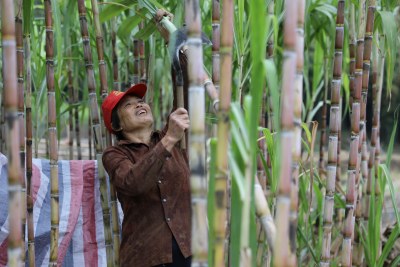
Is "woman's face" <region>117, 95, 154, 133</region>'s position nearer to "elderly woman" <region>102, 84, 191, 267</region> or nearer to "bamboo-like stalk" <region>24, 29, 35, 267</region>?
"elderly woman" <region>102, 84, 191, 267</region>

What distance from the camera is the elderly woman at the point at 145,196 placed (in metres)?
1.41

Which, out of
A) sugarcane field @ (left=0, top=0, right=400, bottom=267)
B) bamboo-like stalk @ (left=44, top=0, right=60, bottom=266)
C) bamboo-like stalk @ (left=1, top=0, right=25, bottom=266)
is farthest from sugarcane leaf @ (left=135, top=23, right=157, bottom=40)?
bamboo-like stalk @ (left=1, top=0, right=25, bottom=266)

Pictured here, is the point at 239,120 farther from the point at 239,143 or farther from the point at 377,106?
the point at 377,106

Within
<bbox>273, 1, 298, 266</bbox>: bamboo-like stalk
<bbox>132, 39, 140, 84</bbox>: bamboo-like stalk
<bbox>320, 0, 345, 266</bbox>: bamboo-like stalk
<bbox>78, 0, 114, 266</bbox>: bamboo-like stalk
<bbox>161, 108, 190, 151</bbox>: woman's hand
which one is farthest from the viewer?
<bbox>132, 39, 140, 84</bbox>: bamboo-like stalk

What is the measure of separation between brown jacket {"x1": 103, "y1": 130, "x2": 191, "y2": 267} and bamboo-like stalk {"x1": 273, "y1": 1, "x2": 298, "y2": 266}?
666 mm

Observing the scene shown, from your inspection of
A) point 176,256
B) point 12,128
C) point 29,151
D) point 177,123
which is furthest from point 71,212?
point 12,128

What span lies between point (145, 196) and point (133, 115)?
205mm

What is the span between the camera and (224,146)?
75 centimetres

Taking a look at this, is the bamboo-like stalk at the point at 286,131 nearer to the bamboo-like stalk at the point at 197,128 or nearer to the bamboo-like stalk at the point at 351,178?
the bamboo-like stalk at the point at 197,128

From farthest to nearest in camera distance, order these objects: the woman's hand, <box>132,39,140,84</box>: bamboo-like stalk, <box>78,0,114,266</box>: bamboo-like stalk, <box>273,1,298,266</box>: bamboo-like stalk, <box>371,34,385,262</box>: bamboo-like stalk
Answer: <box>132,39,140,84</box>: bamboo-like stalk
<box>371,34,385,262</box>: bamboo-like stalk
<box>78,0,114,266</box>: bamboo-like stalk
the woman's hand
<box>273,1,298,266</box>: bamboo-like stalk

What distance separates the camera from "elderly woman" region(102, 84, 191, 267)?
4.63 ft

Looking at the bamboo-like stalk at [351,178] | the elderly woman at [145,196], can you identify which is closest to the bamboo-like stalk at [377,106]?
the bamboo-like stalk at [351,178]

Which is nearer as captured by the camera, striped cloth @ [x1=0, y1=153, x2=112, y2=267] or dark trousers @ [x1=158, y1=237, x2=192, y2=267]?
dark trousers @ [x1=158, y1=237, x2=192, y2=267]

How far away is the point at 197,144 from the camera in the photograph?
0.77m
